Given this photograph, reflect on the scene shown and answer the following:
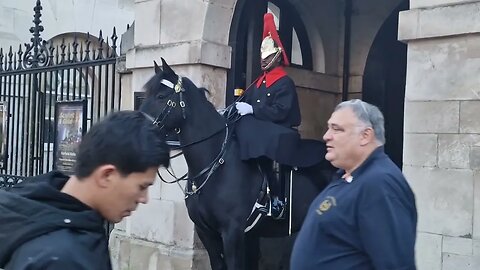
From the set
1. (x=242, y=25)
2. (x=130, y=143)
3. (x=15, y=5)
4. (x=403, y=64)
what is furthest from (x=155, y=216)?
(x=15, y=5)

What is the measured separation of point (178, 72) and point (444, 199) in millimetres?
3288

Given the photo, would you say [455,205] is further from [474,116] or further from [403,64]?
[403,64]

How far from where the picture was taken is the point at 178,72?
7.02 m

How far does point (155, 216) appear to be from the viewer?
7059 millimetres

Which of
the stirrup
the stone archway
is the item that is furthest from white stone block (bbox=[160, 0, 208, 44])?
the stone archway

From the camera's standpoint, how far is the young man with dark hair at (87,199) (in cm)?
155

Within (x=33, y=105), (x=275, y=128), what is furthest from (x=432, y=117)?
(x=33, y=105)

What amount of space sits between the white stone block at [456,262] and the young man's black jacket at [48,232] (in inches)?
139

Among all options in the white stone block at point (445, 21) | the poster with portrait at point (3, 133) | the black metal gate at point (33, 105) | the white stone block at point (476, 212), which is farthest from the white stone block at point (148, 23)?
the white stone block at point (476, 212)

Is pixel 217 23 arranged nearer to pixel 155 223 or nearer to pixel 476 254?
pixel 155 223

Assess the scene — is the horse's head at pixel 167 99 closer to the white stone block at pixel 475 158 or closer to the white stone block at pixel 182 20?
the white stone block at pixel 182 20

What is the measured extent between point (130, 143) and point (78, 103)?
696 centimetres

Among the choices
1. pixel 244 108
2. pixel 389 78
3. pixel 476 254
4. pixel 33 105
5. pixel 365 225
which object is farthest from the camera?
pixel 33 105

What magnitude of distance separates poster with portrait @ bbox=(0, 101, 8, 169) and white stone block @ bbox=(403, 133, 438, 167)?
23.0 ft
